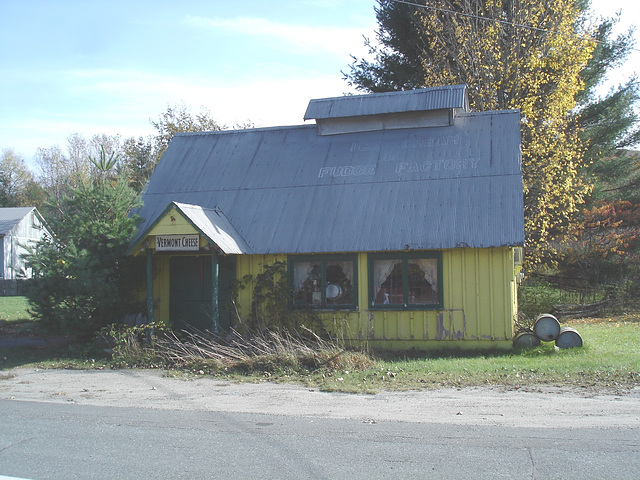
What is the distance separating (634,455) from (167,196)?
1284 cm

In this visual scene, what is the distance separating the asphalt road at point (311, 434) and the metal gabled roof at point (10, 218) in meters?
39.8

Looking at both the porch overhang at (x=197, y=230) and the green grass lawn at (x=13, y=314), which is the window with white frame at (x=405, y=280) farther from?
the green grass lawn at (x=13, y=314)

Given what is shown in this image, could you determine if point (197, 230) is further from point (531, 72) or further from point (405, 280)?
point (531, 72)

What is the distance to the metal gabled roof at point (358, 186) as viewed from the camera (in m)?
13.1

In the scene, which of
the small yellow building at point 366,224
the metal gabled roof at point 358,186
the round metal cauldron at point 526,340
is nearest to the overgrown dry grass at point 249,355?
the small yellow building at point 366,224

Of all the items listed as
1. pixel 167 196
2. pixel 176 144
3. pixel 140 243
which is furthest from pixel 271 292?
pixel 176 144

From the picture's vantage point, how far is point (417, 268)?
13172 mm

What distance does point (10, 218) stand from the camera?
47.2m

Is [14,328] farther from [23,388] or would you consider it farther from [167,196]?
[23,388]

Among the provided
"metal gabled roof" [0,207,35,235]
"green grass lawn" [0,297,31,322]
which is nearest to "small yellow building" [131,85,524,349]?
"green grass lawn" [0,297,31,322]

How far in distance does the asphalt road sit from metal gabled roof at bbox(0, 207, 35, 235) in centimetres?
3975

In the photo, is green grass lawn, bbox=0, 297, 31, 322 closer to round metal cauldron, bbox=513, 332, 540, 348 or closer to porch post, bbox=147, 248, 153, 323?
porch post, bbox=147, 248, 153, 323

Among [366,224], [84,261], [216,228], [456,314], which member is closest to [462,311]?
[456,314]

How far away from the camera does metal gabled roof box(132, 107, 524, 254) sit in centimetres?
1312
